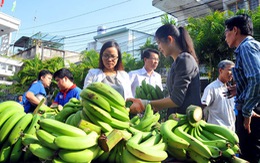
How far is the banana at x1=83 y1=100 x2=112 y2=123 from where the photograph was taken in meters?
1.13

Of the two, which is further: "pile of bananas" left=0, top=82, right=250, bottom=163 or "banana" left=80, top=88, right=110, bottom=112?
"banana" left=80, top=88, right=110, bottom=112

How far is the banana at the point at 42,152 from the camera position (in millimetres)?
978

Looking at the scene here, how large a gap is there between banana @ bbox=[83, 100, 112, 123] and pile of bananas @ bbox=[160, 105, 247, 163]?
271 millimetres

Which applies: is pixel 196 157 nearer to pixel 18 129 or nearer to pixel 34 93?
pixel 18 129

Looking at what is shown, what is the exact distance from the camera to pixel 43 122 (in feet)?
3.42

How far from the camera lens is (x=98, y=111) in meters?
1.13

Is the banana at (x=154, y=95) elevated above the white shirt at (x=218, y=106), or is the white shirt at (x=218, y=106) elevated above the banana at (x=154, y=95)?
the banana at (x=154, y=95)

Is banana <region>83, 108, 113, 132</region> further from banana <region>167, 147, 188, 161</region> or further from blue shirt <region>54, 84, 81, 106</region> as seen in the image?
blue shirt <region>54, 84, 81, 106</region>

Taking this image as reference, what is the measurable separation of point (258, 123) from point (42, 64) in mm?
16752

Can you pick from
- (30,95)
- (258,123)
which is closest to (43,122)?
(258,123)

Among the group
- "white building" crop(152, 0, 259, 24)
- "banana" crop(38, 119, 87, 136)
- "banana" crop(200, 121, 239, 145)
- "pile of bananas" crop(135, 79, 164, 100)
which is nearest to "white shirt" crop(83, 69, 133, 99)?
"pile of bananas" crop(135, 79, 164, 100)

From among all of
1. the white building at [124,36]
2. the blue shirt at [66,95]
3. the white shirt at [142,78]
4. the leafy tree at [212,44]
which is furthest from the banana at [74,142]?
the white building at [124,36]

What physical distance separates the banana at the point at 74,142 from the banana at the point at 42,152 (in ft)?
0.28

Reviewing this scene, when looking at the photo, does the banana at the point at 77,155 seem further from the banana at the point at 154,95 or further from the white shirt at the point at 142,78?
the white shirt at the point at 142,78
